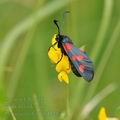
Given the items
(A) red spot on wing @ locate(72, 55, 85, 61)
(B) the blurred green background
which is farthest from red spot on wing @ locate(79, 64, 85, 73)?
(B) the blurred green background

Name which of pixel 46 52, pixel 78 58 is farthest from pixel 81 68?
pixel 46 52

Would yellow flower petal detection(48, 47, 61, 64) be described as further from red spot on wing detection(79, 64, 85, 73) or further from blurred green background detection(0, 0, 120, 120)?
blurred green background detection(0, 0, 120, 120)

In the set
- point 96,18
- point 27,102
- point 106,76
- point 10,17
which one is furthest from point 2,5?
point 27,102

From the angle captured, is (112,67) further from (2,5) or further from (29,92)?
(2,5)

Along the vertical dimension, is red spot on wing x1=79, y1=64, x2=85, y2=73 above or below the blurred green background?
below

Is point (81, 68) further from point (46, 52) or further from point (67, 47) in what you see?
point (46, 52)

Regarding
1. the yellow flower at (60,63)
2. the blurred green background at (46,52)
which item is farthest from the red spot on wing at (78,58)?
the blurred green background at (46,52)

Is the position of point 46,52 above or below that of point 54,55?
above

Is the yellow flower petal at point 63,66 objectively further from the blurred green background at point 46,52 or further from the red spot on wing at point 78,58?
the blurred green background at point 46,52

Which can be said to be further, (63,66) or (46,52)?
(46,52)

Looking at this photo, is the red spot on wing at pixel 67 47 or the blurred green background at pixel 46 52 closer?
the red spot on wing at pixel 67 47
